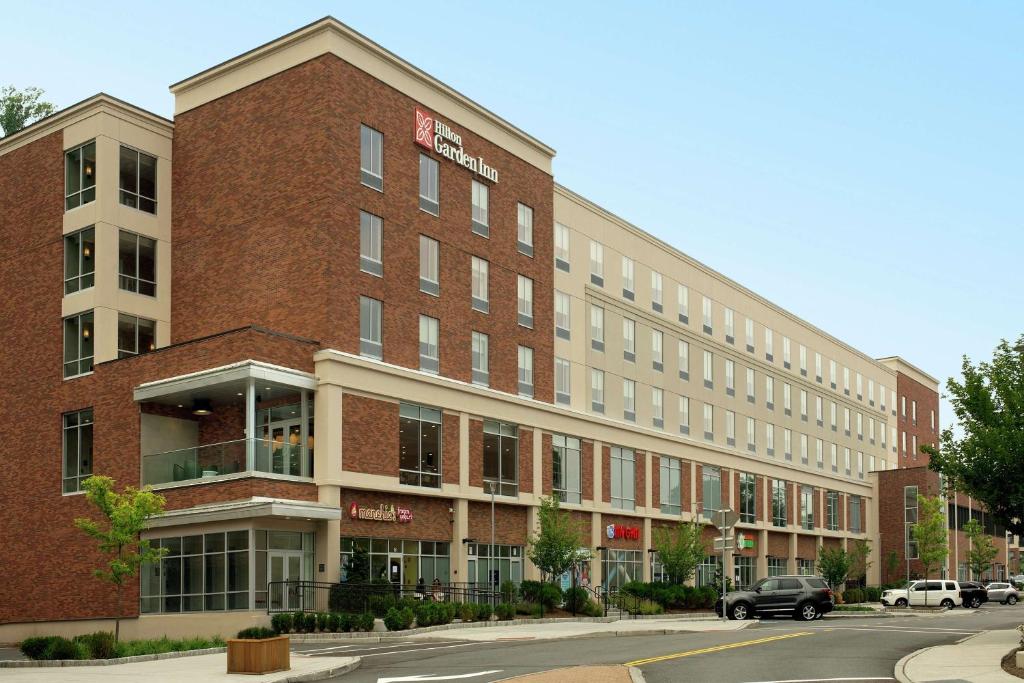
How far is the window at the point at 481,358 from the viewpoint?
2032 inches

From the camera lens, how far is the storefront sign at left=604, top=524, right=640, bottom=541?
197 feet

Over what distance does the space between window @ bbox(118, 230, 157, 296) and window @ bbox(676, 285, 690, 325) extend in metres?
33.4

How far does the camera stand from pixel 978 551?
101 metres

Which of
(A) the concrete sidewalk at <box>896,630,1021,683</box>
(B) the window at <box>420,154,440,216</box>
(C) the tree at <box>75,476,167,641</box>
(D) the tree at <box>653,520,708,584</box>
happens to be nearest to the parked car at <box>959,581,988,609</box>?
(D) the tree at <box>653,520,708,584</box>

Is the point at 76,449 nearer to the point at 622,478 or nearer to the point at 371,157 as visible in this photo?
the point at 371,157

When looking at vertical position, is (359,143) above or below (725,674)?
above

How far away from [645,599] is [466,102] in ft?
76.0

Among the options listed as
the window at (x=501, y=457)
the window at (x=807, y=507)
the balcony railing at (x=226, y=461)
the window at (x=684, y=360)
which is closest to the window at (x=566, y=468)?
the window at (x=501, y=457)

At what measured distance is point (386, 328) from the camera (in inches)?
1833

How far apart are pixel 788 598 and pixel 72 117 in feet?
109

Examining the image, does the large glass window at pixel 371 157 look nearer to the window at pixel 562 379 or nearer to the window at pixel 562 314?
the window at pixel 562 314

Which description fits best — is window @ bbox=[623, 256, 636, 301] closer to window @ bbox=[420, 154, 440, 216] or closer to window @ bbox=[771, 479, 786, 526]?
window @ bbox=[420, 154, 440, 216]

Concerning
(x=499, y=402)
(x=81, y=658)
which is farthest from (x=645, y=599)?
(x=81, y=658)

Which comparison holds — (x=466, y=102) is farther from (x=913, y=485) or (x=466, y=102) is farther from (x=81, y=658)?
(x=913, y=485)
